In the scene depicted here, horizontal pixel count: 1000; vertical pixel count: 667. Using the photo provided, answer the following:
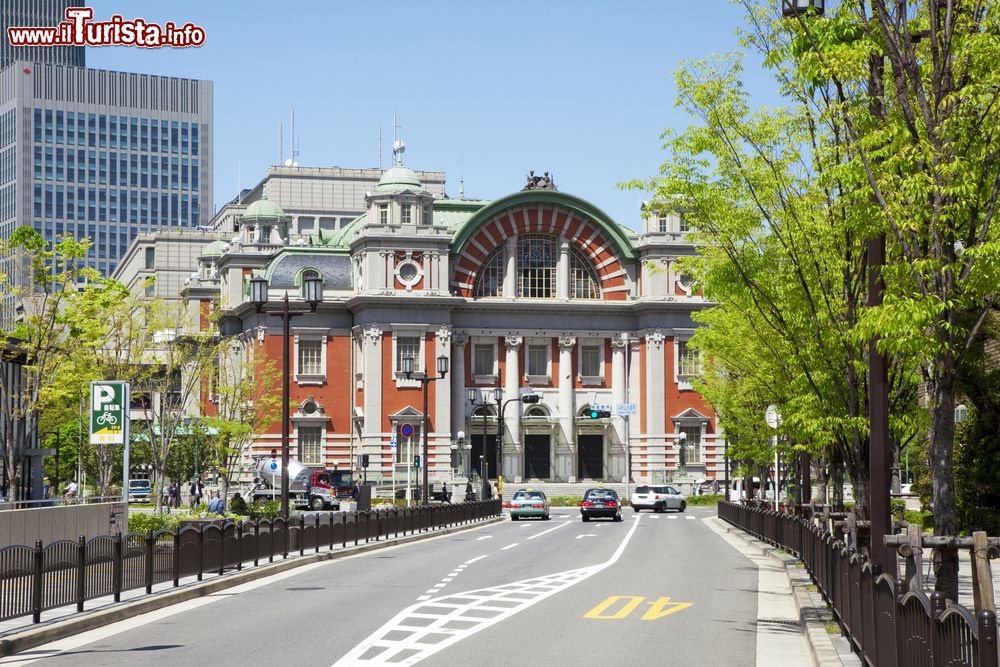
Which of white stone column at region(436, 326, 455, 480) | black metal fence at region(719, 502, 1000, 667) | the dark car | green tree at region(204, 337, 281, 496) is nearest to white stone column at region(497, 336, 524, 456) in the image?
white stone column at region(436, 326, 455, 480)

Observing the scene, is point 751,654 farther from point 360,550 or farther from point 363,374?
point 363,374

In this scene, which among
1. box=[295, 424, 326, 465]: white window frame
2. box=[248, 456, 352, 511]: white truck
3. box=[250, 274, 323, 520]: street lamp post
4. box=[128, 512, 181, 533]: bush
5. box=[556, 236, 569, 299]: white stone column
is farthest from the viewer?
box=[556, 236, 569, 299]: white stone column

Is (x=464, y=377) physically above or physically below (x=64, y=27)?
below

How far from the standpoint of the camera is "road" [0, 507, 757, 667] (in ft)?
51.4

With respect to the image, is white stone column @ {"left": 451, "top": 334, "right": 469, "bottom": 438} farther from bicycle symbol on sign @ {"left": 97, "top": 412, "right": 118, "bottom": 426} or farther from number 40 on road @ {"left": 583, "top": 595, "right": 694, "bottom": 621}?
number 40 on road @ {"left": 583, "top": 595, "right": 694, "bottom": 621}

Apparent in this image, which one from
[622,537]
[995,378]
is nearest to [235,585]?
[995,378]

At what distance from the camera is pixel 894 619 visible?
36.0ft

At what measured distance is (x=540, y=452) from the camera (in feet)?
299

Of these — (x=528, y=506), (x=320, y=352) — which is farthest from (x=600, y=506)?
(x=320, y=352)

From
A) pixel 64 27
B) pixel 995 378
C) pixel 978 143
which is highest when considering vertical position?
pixel 64 27

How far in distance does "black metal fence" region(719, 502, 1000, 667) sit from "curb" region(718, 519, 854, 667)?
223 mm

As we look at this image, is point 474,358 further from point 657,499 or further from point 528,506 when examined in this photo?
point 528,506

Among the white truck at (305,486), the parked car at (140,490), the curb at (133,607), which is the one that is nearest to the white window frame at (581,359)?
the white truck at (305,486)

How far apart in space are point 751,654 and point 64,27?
35.4 m
